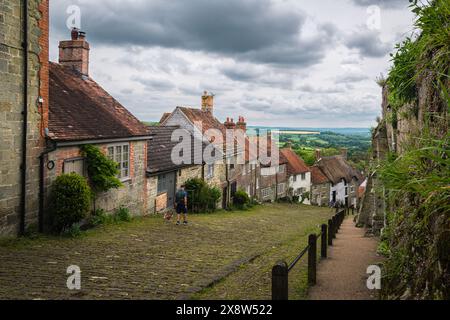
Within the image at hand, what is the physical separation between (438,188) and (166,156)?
19279mm

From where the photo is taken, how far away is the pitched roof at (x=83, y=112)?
43.4 ft

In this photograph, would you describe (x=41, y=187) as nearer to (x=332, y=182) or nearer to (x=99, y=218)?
(x=99, y=218)

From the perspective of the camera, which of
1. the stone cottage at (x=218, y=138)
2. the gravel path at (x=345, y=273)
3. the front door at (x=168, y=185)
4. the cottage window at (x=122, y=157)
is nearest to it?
the gravel path at (x=345, y=273)

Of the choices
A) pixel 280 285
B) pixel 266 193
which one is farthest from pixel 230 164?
pixel 280 285

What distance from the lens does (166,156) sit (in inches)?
868

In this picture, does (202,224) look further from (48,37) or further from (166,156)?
(48,37)

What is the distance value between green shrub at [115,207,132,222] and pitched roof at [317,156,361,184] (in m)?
44.6

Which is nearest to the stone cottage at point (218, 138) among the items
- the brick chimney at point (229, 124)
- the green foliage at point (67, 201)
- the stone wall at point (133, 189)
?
the brick chimney at point (229, 124)

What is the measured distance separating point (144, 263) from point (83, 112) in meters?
8.81

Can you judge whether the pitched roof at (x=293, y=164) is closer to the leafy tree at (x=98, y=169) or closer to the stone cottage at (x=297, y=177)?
the stone cottage at (x=297, y=177)

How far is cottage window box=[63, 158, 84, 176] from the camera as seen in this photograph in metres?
12.9

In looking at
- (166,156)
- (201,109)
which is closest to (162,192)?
(166,156)

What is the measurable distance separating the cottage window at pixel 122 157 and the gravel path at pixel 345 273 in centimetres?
936

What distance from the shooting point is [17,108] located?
10.7 metres
